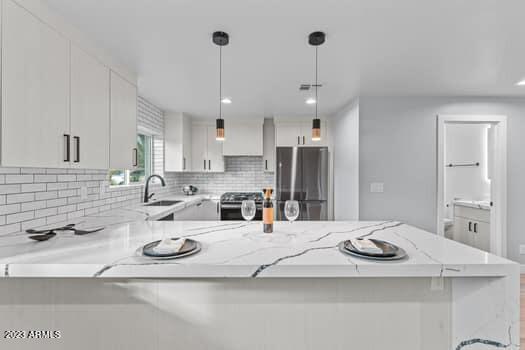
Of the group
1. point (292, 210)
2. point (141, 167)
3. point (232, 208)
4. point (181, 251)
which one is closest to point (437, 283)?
point (292, 210)

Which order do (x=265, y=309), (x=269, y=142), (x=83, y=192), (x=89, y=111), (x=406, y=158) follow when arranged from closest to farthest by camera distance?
(x=265, y=309) → (x=89, y=111) → (x=83, y=192) → (x=406, y=158) → (x=269, y=142)

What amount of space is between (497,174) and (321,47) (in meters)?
3.08

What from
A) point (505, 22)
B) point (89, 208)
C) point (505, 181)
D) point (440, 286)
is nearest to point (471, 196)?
point (505, 181)

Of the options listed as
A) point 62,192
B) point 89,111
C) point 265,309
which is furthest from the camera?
point 62,192

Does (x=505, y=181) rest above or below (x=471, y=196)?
above

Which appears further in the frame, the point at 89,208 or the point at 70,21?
the point at 89,208

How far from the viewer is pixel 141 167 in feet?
12.2

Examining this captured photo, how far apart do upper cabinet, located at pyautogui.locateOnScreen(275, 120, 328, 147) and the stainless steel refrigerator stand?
0.82 ft

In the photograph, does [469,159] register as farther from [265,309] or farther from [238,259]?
[238,259]

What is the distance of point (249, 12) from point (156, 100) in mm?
Answer: 2393

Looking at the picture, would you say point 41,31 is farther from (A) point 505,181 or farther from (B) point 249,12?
(A) point 505,181

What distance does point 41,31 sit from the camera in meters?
1.44

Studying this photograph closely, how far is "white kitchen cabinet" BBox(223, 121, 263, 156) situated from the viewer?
4.58 m

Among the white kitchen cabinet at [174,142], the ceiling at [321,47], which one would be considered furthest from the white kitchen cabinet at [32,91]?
the white kitchen cabinet at [174,142]
